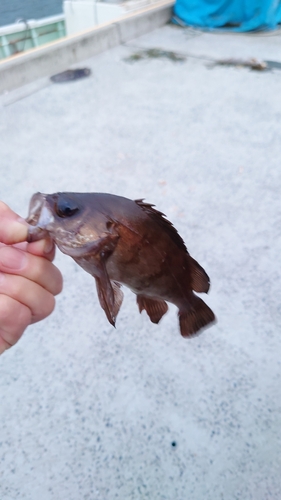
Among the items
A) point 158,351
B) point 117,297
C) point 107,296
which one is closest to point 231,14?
point 158,351

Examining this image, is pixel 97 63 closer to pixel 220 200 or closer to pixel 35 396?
pixel 220 200

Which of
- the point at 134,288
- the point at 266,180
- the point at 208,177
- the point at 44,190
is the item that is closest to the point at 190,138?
the point at 208,177


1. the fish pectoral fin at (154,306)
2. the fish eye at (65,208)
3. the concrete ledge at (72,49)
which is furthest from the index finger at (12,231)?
the concrete ledge at (72,49)

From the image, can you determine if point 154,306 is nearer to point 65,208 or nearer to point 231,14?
point 65,208

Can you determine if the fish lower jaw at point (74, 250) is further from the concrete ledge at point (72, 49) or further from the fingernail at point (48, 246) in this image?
the concrete ledge at point (72, 49)

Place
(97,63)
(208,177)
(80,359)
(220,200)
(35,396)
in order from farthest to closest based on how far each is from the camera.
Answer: (97,63) < (208,177) < (220,200) < (80,359) < (35,396)

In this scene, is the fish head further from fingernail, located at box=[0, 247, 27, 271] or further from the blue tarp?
the blue tarp
